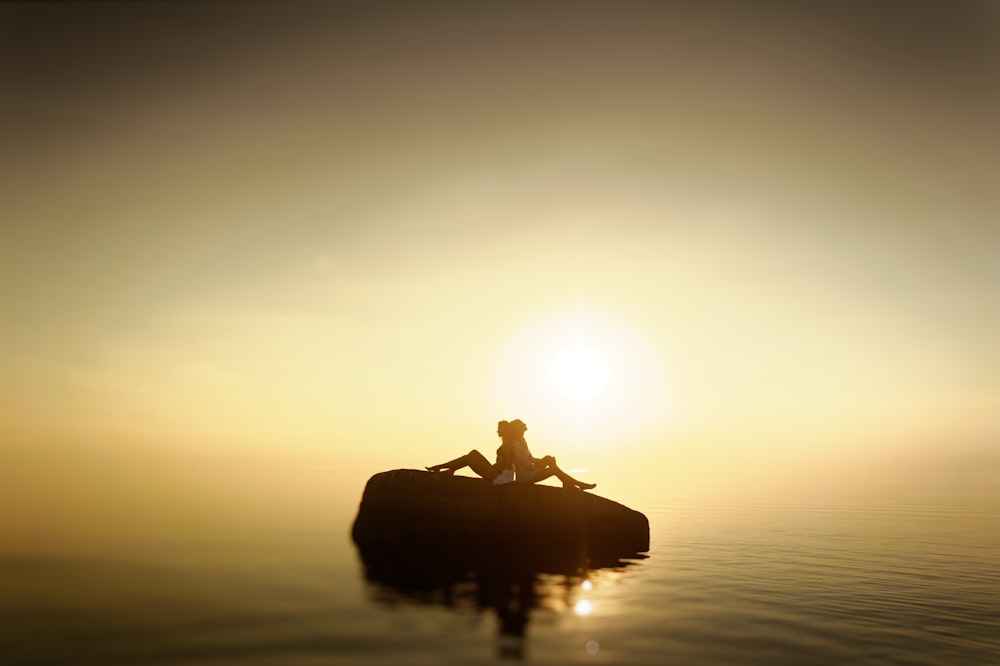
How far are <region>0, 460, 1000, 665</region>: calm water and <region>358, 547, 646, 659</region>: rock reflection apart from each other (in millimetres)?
81

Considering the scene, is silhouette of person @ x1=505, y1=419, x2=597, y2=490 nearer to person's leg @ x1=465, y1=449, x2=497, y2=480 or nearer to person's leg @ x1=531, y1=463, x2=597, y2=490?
person's leg @ x1=531, y1=463, x2=597, y2=490

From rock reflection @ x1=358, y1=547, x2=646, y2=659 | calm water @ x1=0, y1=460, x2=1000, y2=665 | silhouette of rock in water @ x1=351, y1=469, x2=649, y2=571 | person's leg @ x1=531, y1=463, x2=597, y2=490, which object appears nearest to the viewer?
calm water @ x1=0, y1=460, x2=1000, y2=665

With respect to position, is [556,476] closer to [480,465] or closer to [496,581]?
[480,465]

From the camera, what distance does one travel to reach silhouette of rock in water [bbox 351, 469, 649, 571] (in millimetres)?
19922

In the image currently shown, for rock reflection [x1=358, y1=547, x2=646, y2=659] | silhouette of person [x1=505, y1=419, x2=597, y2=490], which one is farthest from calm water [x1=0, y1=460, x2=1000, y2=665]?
silhouette of person [x1=505, y1=419, x2=597, y2=490]

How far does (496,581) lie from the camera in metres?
15.4

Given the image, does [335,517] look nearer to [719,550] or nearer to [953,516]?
[719,550]

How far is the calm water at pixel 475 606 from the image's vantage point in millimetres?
9891

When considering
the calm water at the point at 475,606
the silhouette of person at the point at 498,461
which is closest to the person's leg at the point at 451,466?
Result: the silhouette of person at the point at 498,461

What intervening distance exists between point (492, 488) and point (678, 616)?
29.2 ft

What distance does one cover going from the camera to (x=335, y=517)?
33062 mm

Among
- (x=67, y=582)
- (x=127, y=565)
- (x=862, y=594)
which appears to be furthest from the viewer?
(x=127, y=565)

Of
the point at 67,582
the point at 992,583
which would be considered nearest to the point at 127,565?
the point at 67,582

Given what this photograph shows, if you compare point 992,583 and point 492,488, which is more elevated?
point 492,488
